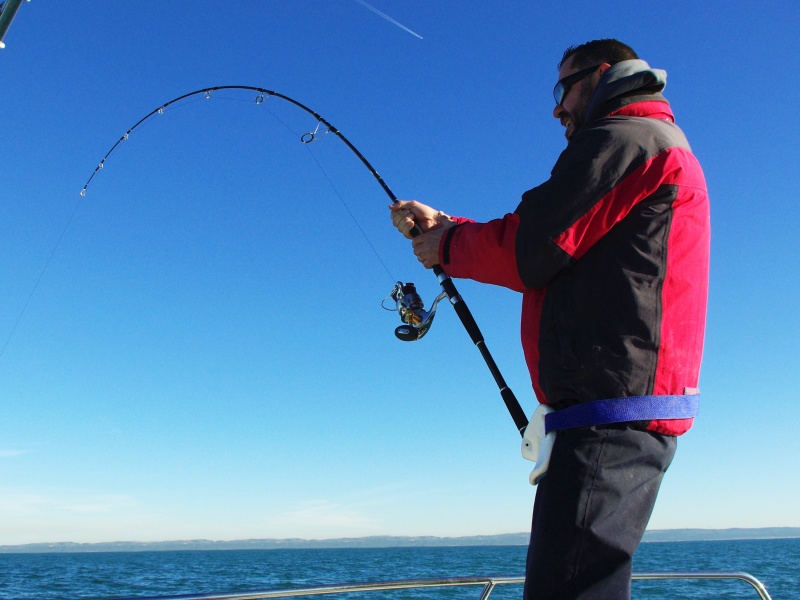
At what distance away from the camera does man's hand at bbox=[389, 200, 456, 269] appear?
191 centimetres

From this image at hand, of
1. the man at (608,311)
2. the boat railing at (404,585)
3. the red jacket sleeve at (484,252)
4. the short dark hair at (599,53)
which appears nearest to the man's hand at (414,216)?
the red jacket sleeve at (484,252)

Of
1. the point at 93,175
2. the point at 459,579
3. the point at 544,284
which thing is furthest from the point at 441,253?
the point at 93,175

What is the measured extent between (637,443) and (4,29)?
3133mm

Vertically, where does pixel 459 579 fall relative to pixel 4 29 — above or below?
below

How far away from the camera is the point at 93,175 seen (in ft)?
22.3

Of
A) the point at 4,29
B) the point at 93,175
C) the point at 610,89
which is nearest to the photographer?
the point at 610,89

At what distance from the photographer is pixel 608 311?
1493 mm

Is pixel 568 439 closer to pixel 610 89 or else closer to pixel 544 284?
pixel 544 284

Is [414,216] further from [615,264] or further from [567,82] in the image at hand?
[615,264]

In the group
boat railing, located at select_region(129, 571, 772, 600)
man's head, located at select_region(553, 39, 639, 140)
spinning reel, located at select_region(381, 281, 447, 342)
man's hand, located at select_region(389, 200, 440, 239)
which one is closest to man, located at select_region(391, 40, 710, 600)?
man's head, located at select_region(553, 39, 639, 140)

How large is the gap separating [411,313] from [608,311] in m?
1.59

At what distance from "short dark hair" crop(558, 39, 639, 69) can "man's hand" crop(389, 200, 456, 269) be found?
0.53 metres

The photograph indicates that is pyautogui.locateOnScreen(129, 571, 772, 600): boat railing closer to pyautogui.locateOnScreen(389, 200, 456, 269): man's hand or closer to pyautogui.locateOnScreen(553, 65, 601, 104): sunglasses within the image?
pyautogui.locateOnScreen(389, 200, 456, 269): man's hand

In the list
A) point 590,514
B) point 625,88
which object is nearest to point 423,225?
point 625,88
